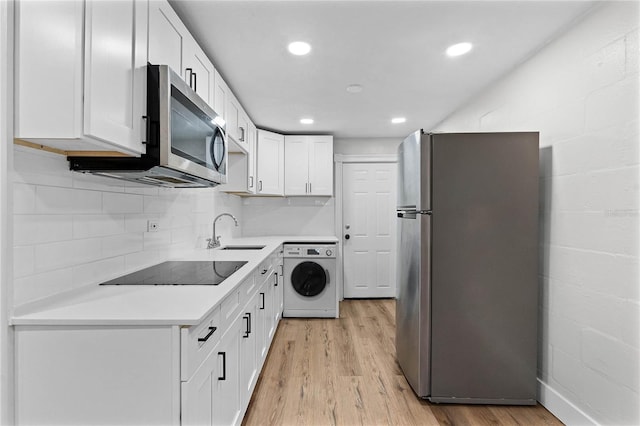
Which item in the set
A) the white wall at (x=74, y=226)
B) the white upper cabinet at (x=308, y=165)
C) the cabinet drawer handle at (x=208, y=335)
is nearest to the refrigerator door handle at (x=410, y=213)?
the cabinet drawer handle at (x=208, y=335)

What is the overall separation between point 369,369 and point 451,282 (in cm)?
102

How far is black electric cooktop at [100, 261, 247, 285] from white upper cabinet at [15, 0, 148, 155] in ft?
2.23

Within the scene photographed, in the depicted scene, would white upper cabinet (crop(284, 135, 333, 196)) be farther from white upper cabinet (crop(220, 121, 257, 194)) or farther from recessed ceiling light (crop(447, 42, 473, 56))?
recessed ceiling light (crop(447, 42, 473, 56))

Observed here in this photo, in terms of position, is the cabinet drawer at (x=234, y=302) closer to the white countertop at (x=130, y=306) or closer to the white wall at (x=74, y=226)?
the white countertop at (x=130, y=306)

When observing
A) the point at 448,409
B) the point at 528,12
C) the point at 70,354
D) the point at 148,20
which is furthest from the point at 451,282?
the point at 148,20

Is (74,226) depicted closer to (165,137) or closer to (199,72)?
(165,137)

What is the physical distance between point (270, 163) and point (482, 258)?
278 cm

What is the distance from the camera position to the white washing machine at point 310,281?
12.4ft

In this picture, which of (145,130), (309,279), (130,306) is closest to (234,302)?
(130,306)

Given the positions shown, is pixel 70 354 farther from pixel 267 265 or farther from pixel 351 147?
pixel 351 147

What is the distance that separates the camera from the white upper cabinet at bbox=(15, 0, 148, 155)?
99cm

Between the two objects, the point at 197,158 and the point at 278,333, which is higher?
the point at 197,158

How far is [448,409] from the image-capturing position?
2.07m

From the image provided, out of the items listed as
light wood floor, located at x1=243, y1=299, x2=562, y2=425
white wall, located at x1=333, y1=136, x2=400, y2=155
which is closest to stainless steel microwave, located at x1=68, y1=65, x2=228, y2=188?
light wood floor, located at x1=243, y1=299, x2=562, y2=425
